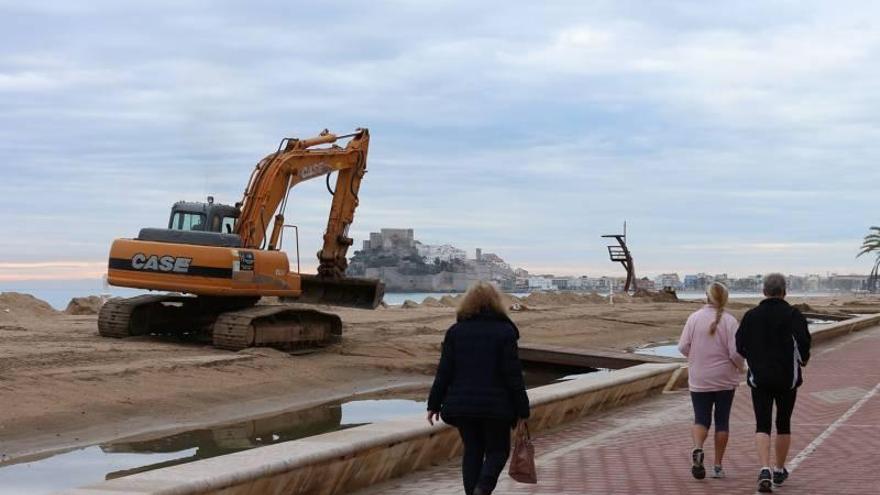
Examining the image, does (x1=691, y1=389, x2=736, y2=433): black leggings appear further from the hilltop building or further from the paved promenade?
the hilltop building

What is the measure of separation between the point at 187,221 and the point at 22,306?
13.7 meters

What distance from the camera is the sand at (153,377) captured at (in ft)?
47.8

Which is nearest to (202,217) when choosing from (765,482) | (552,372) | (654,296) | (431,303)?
(552,372)

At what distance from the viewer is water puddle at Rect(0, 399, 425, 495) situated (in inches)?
437

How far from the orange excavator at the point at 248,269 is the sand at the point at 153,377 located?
1.98 ft

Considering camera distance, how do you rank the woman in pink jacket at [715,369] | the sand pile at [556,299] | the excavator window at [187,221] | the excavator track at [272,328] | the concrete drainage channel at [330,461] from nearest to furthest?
the concrete drainage channel at [330,461] → the woman in pink jacket at [715,369] → the excavator track at [272,328] → the excavator window at [187,221] → the sand pile at [556,299]

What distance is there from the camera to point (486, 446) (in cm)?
727

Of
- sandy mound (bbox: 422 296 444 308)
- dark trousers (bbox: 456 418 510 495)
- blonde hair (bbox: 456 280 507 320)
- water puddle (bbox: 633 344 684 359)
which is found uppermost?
blonde hair (bbox: 456 280 507 320)

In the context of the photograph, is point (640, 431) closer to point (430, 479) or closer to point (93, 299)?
point (430, 479)

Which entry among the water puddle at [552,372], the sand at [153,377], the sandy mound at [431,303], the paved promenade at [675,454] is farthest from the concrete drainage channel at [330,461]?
the sandy mound at [431,303]

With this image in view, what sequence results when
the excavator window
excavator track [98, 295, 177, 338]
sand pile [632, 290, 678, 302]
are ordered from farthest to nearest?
1. sand pile [632, 290, 678, 302]
2. excavator track [98, 295, 177, 338]
3. the excavator window

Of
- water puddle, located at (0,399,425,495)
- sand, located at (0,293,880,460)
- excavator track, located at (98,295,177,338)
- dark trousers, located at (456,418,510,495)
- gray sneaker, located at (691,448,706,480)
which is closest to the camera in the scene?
dark trousers, located at (456,418,510,495)

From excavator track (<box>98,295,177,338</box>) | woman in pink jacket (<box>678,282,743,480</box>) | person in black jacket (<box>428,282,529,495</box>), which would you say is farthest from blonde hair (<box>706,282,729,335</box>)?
excavator track (<box>98,295,177,338</box>)

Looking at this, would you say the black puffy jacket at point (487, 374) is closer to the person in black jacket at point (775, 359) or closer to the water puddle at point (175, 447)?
the person in black jacket at point (775, 359)
